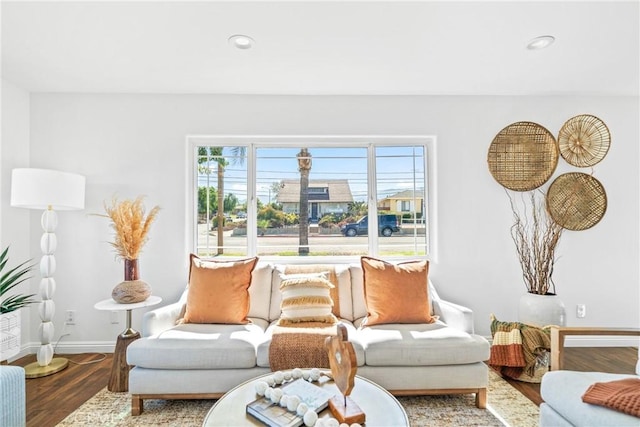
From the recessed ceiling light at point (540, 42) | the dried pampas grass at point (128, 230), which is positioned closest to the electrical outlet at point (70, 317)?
the dried pampas grass at point (128, 230)

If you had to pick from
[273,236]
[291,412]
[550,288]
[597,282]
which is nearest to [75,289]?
[273,236]

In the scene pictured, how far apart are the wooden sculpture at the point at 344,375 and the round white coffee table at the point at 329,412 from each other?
0.05 metres

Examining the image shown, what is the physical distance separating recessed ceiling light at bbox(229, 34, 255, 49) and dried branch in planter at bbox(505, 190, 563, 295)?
261cm

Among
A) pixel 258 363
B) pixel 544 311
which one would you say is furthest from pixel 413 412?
pixel 544 311

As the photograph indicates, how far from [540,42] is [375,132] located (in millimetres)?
1381

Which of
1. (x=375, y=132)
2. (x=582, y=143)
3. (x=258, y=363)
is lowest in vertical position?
(x=258, y=363)

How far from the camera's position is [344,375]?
4.20 feet

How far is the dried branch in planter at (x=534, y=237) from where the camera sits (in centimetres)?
282

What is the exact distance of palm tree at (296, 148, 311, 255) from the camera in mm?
3215

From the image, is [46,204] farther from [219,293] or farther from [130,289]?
[219,293]

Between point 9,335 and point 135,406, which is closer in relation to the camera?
point 135,406

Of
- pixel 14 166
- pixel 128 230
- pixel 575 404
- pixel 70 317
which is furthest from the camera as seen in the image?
pixel 70 317

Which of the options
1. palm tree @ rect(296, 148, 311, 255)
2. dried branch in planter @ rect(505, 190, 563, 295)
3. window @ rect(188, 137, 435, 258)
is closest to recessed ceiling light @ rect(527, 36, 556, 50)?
window @ rect(188, 137, 435, 258)

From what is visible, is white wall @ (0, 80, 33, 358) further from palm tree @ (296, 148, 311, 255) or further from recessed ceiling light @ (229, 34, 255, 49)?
palm tree @ (296, 148, 311, 255)
